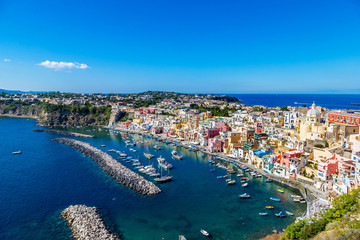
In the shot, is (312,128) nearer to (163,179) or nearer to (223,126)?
(223,126)

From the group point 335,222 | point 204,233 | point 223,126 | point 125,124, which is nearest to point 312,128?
point 223,126

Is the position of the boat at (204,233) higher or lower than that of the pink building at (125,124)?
lower

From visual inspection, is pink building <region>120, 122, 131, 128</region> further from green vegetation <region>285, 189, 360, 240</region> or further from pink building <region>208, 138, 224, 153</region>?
green vegetation <region>285, 189, 360, 240</region>

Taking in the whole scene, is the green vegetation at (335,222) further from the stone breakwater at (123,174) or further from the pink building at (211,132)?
the pink building at (211,132)

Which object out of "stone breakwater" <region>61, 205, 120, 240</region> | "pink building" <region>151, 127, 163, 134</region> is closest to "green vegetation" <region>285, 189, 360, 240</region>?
"stone breakwater" <region>61, 205, 120, 240</region>

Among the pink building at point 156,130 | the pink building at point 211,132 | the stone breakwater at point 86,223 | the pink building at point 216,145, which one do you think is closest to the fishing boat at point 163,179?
the stone breakwater at point 86,223
